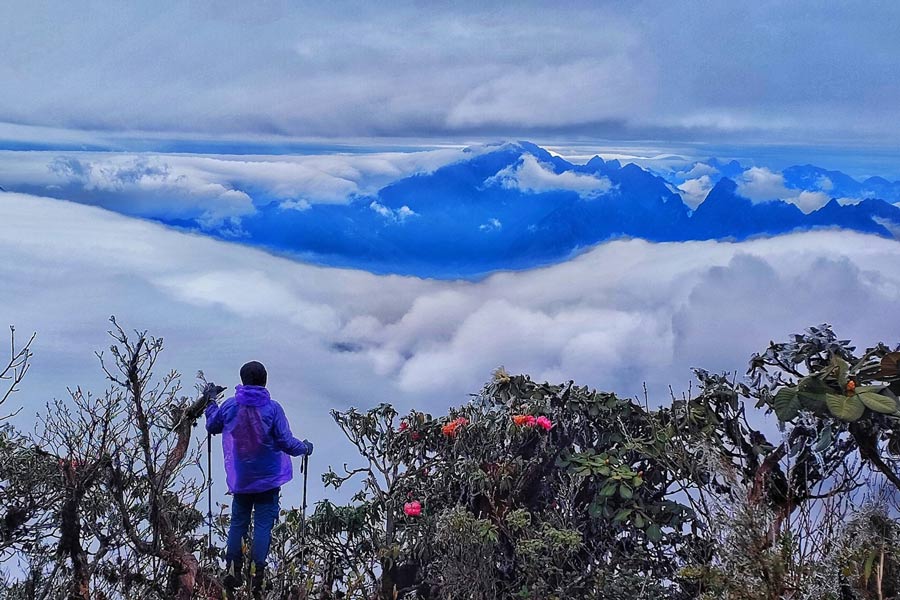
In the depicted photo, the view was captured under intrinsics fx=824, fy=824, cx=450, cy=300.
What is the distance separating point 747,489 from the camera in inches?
148

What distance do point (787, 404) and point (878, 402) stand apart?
344 mm

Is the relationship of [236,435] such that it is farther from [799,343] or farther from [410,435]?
[799,343]

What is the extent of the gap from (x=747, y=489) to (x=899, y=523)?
0.66 m

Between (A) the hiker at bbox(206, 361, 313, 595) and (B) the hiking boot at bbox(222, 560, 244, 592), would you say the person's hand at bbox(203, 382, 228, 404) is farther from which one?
(B) the hiking boot at bbox(222, 560, 244, 592)

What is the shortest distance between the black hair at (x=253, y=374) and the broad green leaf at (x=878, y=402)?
2.75 m

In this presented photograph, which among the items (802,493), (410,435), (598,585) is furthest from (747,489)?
(410,435)

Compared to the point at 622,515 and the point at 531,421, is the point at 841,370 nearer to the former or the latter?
the point at 622,515

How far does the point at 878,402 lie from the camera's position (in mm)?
3291

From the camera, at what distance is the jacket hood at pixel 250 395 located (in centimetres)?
411

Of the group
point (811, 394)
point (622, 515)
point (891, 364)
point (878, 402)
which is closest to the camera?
point (878, 402)

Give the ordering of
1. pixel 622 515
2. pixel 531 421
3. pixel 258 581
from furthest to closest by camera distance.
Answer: pixel 531 421 → pixel 622 515 → pixel 258 581

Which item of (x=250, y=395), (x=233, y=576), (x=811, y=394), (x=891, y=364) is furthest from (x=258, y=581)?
(x=891, y=364)

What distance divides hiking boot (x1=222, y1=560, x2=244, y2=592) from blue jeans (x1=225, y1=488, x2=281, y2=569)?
3cm

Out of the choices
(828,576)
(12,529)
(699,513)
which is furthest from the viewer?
(699,513)
